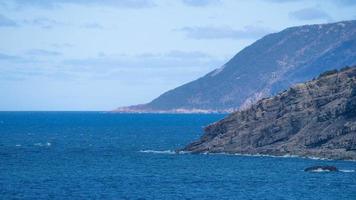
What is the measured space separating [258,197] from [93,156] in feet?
215

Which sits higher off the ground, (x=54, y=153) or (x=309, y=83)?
(x=309, y=83)

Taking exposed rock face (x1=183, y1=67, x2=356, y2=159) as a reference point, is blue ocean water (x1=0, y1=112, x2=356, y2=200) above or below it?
below

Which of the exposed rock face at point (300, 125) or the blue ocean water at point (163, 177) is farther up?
the exposed rock face at point (300, 125)

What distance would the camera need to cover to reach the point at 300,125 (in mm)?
149750

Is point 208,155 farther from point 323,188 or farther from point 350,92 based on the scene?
point 323,188

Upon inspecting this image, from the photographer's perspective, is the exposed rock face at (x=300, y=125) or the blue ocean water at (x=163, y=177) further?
the exposed rock face at (x=300, y=125)

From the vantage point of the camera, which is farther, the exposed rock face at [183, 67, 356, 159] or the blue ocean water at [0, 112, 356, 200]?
the exposed rock face at [183, 67, 356, 159]

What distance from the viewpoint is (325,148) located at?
140375 mm

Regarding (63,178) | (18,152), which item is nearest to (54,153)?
(18,152)

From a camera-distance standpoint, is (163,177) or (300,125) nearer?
(163,177)

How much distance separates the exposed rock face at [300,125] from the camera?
14100 cm

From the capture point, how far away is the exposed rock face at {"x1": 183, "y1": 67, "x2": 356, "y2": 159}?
141000 millimetres

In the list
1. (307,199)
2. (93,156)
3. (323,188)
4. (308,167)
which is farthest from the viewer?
(93,156)

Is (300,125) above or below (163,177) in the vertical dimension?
above
